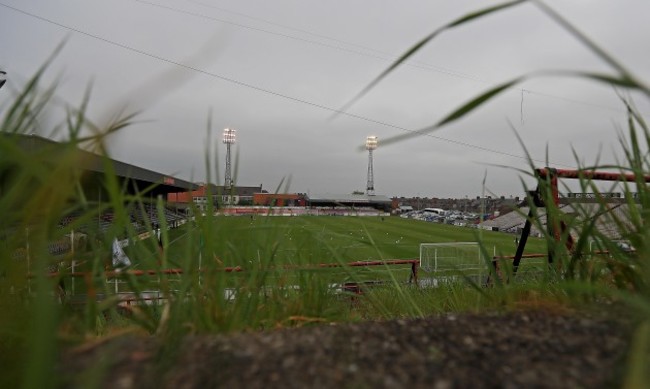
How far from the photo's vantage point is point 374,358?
618 millimetres

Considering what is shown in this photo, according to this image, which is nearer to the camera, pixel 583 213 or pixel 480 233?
pixel 583 213

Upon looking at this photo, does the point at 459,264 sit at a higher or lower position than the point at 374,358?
lower

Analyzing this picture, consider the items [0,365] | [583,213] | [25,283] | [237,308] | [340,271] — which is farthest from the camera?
[340,271]

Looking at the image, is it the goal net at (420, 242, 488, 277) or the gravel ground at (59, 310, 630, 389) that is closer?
the gravel ground at (59, 310, 630, 389)

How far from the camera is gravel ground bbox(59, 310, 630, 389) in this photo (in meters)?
0.53

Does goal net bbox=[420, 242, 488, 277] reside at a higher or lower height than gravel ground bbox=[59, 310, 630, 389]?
lower

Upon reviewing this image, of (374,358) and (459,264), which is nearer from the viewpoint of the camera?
(374,358)

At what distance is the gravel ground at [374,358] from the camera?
528 mm

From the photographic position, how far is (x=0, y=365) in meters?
0.59

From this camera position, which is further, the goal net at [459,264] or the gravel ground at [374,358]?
the goal net at [459,264]

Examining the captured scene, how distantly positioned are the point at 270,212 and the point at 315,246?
0.21 metres

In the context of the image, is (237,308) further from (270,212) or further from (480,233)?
(480,233)

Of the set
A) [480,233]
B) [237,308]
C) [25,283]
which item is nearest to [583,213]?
[480,233]

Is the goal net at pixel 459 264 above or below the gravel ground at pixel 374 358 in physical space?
below
